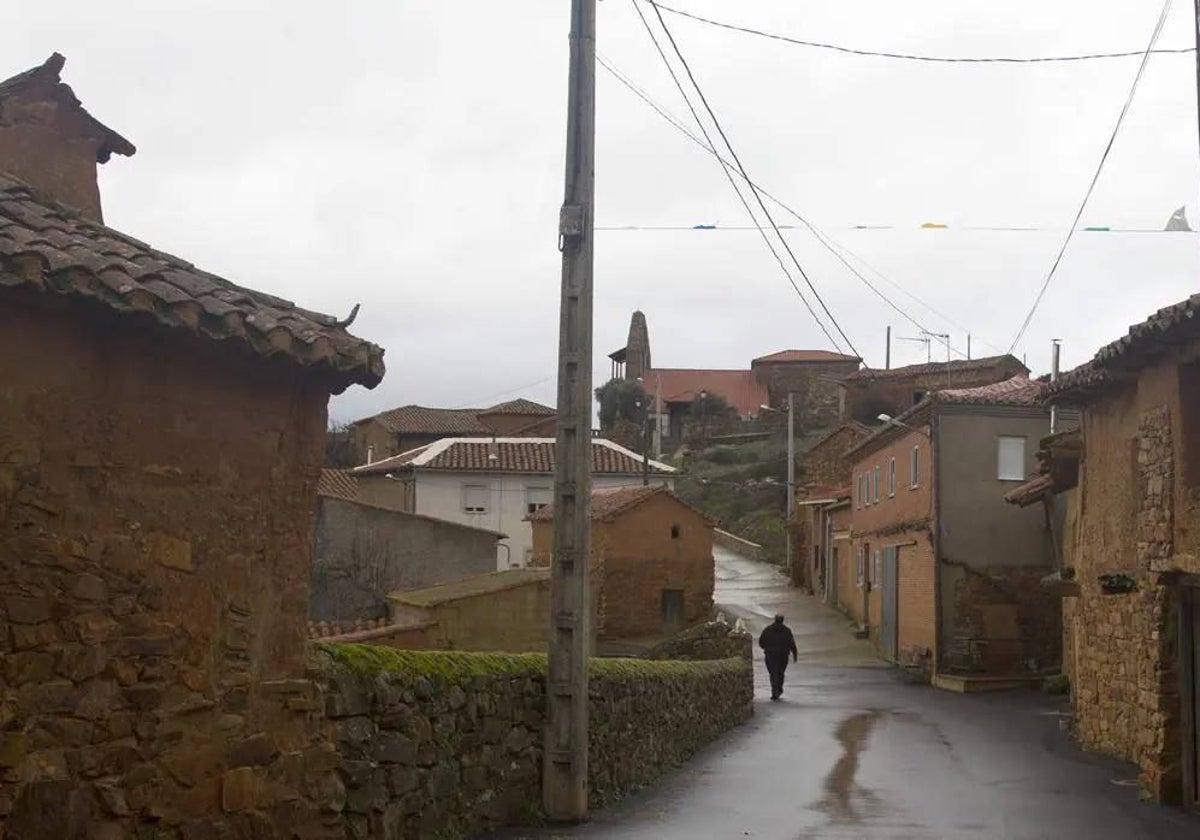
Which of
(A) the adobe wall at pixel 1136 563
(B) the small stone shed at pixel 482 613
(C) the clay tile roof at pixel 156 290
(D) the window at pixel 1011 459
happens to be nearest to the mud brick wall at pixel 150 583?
(C) the clay tile roof at pixel 156 290

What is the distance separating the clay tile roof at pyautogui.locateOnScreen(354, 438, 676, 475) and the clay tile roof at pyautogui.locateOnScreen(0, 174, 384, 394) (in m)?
42.8

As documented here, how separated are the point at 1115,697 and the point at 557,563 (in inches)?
320

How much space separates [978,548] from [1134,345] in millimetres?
20628

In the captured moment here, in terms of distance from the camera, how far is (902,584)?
36.7 meters

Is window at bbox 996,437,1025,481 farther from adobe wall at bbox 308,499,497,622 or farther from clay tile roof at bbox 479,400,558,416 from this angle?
clay tile roof at bbox 479,400,558,416

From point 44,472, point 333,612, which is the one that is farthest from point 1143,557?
point 333,612

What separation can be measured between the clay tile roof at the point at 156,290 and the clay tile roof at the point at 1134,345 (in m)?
7.54

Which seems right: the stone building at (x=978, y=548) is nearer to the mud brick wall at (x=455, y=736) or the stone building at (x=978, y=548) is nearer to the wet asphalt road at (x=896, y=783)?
the wet asphalt road at (x=896, y=783)

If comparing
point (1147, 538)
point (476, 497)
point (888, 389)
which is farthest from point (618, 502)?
point (888, 389)

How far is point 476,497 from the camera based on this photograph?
5106 cm

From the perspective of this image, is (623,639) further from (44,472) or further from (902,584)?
(44,472)

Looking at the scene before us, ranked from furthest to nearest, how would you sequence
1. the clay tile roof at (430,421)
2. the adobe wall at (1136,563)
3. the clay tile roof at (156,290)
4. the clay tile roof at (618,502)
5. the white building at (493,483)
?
the clay tile roof at (430,421) < the white building at (493,483) < the clay tile roof at (618,502) < the adobe wall at (1136,563) < the clay tile roof at (156,290)

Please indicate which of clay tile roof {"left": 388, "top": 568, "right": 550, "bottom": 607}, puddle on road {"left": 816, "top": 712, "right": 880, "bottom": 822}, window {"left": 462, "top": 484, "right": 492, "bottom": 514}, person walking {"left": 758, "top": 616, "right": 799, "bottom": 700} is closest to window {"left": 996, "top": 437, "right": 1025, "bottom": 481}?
person walking {"left": 758, "top": 616, "right": 799, "bottom": 700}

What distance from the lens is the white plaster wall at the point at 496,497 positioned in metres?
50.3
